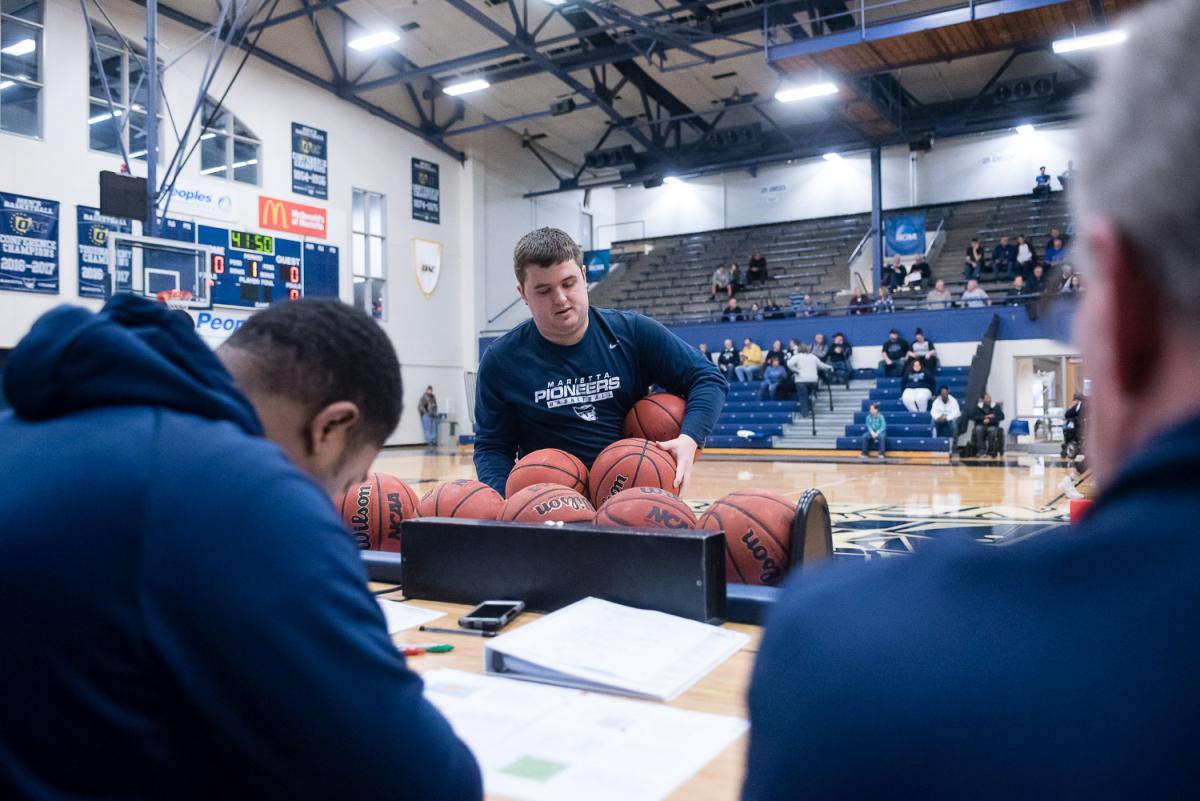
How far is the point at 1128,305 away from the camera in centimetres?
59

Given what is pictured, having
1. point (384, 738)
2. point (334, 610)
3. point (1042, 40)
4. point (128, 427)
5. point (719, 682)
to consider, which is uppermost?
point (1042, 40)

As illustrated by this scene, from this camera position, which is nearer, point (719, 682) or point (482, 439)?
point (719, 682)

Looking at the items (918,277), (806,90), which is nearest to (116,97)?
(806,90)

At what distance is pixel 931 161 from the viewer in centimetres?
2284

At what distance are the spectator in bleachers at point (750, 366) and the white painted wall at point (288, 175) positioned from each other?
6660 mm

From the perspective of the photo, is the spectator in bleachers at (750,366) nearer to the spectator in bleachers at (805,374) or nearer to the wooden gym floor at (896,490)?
the spectator in bleachers at (805,374)

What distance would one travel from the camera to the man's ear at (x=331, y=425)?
4.30ft

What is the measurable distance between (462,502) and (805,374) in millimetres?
14788

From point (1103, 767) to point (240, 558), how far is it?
763 mm

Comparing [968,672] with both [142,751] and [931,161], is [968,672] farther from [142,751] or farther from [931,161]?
[931,161]

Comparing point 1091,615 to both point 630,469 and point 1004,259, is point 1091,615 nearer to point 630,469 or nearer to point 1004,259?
point 630,469

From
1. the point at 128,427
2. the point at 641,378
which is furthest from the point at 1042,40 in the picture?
the point at 128,427

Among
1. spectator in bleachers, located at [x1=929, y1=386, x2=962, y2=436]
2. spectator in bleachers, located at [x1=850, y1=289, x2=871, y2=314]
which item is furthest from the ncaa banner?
spectator in bleachers, located at [x1=929, y1=386, x2=962, y2=436]

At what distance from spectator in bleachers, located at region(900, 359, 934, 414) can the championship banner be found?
1095 centimetres
